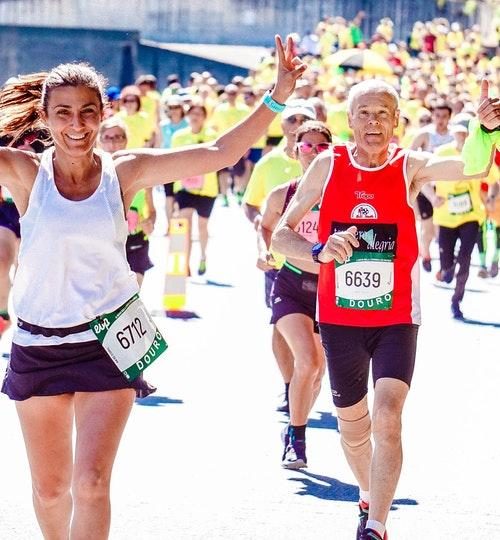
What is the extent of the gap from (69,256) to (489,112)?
190cm

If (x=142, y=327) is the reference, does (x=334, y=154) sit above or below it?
above

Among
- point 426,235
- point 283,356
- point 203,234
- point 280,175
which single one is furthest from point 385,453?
point 426,235

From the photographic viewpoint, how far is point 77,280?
534 centimetres

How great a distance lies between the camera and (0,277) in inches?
442

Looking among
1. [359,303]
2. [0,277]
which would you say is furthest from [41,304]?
[0,277]

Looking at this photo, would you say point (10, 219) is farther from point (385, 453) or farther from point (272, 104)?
point (272, 104)

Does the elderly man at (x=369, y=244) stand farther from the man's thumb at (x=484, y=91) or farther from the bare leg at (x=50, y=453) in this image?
the bare leg at (x=50, y=453)

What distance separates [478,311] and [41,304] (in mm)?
10355

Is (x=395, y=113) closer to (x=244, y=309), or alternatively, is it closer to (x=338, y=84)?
(x=244, y=309)

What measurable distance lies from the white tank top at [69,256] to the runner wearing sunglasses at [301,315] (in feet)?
10.3

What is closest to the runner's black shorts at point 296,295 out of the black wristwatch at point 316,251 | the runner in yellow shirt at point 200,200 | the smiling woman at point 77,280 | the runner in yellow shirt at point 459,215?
the black wristwatch at point 316,251

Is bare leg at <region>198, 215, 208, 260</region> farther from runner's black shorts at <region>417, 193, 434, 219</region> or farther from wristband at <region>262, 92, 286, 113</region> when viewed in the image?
wristband at <region>262, 92, 286, 113</region>

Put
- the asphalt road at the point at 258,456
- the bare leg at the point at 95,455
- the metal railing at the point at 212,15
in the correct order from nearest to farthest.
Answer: the bare leg at the point at 95,455
the asphalt road at the point at 258,456
the metal railing at the point at 212,15

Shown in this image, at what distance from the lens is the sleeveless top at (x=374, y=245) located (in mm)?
6547
